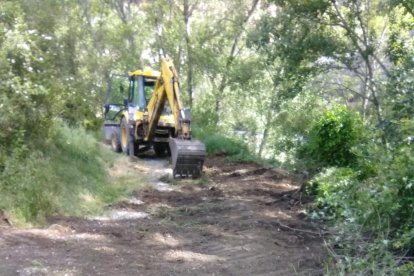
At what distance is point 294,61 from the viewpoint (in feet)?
44.3

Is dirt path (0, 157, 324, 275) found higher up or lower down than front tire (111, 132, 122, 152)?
lower down

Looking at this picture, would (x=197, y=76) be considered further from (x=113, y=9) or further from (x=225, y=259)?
(x=225, y=259)

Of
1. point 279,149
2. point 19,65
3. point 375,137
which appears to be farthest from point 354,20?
point 19,65

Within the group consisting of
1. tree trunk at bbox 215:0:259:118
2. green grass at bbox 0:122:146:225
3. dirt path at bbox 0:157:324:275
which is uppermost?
tree trunk at bbox 215:0:259:118

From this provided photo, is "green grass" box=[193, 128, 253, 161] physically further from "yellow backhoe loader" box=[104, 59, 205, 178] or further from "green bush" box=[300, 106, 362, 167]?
"green bush" box=[300, 106, 362, 167]

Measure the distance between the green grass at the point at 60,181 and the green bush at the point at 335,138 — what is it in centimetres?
384

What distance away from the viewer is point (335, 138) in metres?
11.0

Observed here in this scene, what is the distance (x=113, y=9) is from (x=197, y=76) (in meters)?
7.89

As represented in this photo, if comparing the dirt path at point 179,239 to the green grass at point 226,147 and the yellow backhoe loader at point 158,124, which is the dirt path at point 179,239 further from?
the green grass at point 226,147

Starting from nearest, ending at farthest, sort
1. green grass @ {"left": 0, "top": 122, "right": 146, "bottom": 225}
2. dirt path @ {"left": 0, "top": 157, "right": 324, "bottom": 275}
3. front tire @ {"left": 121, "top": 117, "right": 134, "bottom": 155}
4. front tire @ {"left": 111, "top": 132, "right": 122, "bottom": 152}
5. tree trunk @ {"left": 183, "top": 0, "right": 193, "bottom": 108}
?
dirt path @ {"left": 0, "top": 157, "right": 324, "bottom": 275}
green grass @ {"left": 0, "top": 122, "right": 146, "bottom": 225}
front tire @ {"left": 121, "top": 117, "right": 134, "bottom": 155}
front tire @ {"left": 111, "top": 132, "right": 122, "bottom": 152}
tree trunk @ {"left": 183, "top": 0, "right": 193, "bottom": 108}

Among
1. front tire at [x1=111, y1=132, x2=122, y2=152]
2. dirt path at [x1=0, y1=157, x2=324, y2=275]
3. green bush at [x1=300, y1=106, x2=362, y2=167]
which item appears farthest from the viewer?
front tire at [x1=111, y1=132, x2=122, y2=152]

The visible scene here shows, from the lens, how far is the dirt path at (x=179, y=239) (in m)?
6.16

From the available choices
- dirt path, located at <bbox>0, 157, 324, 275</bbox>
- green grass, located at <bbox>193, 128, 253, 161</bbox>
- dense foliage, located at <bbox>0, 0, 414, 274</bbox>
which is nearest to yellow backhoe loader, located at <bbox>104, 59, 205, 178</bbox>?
dirt path, located at <bbox>0, 157, 324, 275</bbox>

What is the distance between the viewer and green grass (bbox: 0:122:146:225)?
8.23 m
